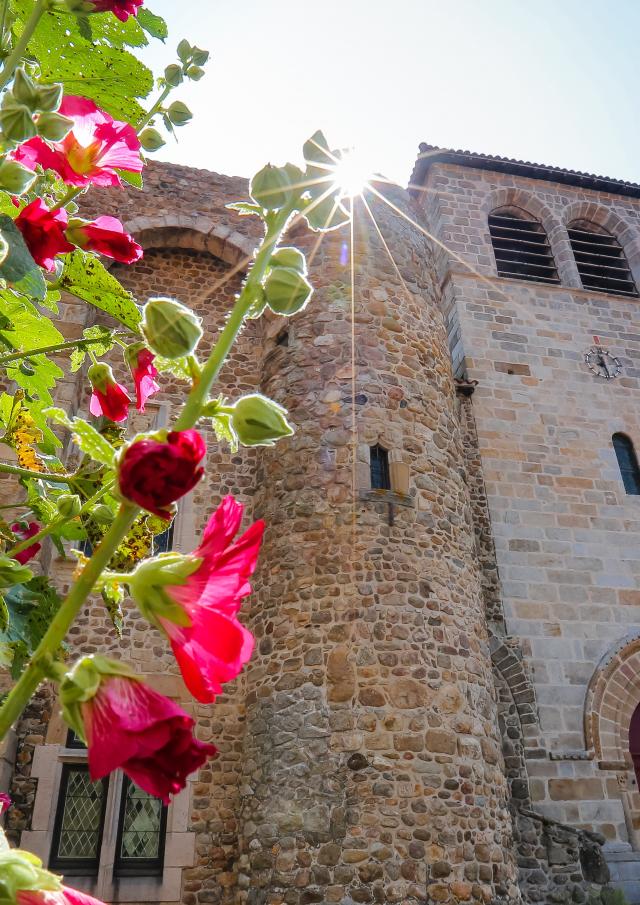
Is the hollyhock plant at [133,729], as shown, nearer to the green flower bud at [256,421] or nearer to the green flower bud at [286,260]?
the green flower bud at [256,421]

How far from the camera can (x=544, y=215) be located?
10914mm

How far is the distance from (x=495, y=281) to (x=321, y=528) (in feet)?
18.3

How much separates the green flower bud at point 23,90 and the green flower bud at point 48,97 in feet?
0.05

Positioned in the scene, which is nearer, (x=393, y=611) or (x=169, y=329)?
(x=169, y=329)

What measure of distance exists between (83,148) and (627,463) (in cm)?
889

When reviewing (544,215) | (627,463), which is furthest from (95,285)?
(544,215)

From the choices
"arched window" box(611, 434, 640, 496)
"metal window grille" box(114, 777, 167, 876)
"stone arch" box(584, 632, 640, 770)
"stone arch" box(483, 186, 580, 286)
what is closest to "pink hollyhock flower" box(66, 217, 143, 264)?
"metal window grille" box(114, 777, 167, 876)

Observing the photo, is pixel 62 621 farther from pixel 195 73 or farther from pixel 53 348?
pixel 195 73

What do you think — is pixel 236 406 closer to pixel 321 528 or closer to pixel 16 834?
pixel 321 528

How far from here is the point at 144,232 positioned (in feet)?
25.6

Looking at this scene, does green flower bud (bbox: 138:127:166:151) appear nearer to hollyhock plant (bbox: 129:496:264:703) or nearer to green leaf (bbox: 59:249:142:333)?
green leaf (bbox: 59:249:142:333)

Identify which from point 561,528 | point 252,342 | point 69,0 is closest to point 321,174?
point 69,0

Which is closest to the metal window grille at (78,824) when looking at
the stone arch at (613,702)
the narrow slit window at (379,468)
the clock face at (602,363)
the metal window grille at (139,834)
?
the metal window grille at (139,834)

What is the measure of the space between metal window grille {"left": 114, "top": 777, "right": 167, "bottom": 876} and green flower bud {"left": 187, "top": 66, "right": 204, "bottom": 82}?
212 inches
